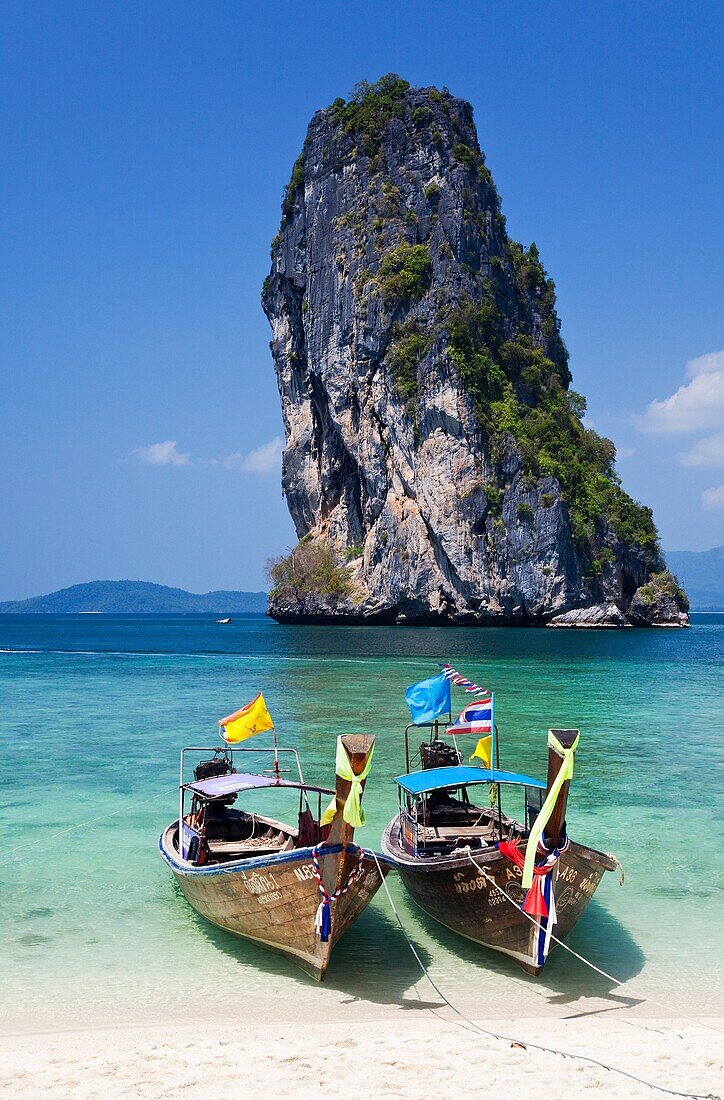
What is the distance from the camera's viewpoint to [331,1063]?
6.65 m

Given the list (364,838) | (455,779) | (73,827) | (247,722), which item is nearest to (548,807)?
(455,779)

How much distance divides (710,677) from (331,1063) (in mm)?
34603

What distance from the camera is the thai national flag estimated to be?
35.1 ft

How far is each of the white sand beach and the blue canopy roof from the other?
2.46m

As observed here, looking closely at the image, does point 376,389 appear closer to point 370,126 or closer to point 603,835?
point 370,126

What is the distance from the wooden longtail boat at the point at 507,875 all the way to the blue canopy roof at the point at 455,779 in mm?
13

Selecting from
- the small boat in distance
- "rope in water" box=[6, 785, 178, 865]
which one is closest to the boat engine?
the small boat in distance

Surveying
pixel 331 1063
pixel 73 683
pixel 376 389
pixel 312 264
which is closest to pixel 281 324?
pixel 312 264

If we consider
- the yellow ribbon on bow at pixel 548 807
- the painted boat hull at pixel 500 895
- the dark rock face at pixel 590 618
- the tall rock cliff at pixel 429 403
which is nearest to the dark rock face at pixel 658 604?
the tall rock cliff at pixel 429 403

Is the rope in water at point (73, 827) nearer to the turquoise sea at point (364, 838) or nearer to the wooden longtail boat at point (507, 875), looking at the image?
the turquoise sea at point (364, 838)

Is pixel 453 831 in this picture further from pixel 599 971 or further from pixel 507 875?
pixel 599 971

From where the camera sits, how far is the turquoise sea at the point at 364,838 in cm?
832

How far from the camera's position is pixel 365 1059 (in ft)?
22.0

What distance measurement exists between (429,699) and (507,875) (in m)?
3.35
